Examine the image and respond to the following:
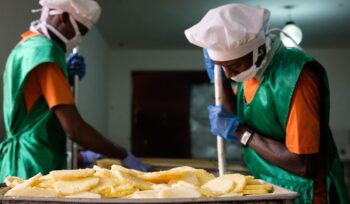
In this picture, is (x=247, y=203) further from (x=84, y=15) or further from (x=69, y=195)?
(x=84, y=15)

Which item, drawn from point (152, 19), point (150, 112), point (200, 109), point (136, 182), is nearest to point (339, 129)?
point (200, 109)

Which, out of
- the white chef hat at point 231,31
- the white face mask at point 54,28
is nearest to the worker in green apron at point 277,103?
the white chef hat at point 231,31

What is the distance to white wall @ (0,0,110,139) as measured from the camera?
2334 mm

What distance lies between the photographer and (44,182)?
3.08ft

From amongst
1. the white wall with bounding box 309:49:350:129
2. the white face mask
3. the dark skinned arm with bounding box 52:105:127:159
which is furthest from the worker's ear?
the white wall with bounding box 309:49:350:129

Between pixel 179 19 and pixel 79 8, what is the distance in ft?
9.20

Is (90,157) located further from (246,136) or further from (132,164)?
(246,136)

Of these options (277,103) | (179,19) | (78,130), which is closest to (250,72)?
(277,103)

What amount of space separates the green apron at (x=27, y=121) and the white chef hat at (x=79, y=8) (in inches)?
7.3

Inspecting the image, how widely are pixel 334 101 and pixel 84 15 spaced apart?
16.7ft

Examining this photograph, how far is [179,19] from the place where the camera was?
15.1 feet

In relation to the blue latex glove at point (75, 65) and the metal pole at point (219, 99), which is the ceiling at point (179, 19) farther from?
the metal pole at point (219, 99)

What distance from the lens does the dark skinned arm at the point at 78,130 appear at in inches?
65.5

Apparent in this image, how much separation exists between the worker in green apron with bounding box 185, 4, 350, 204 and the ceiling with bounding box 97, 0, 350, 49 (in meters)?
2.55
